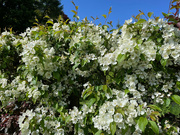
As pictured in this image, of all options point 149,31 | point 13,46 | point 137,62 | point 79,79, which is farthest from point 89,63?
point 13,46

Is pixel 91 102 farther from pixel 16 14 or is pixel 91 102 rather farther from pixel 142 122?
pixel 16 14

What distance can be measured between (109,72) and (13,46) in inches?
68.1

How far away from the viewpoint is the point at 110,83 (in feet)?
6.13

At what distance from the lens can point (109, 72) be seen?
1759 millimetres

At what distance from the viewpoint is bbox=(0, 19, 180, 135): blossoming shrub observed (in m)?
1.49

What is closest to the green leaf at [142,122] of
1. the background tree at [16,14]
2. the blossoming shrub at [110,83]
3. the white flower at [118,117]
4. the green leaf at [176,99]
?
the blossoming shrub at [110,83]

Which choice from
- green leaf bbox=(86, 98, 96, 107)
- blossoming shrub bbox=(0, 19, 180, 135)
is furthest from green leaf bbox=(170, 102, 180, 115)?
green leaf bbox=(86, 98, 96, 107)

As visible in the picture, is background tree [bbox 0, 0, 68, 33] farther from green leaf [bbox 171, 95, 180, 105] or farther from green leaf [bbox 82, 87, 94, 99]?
green leaf [bbox 171, 95, 180, 105]

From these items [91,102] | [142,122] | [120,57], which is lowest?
[142,122]

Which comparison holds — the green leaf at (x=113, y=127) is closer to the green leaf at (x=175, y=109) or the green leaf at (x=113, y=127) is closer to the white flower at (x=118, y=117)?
the white flower at (x=118, y=117)

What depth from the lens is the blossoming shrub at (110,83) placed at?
58.7 inches

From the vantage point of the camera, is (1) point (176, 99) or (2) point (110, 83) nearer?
(1) point (176, 99)

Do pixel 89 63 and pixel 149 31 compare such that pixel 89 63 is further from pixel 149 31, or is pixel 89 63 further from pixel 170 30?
pixel 170 30

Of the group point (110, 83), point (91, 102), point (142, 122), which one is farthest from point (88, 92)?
point (142, 122)
